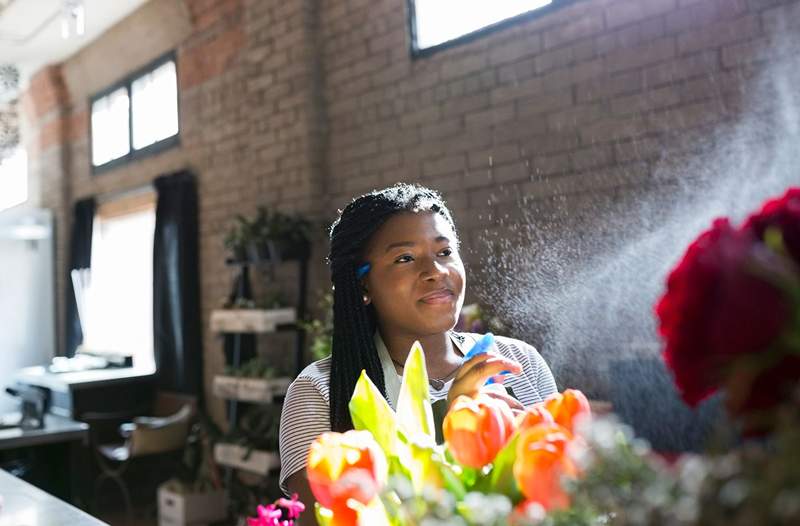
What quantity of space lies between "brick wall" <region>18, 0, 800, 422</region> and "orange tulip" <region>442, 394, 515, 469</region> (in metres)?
2.51

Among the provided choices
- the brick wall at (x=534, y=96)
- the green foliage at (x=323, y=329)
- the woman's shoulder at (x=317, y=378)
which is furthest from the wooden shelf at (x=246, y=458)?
the woman's shoulder at (x=317, y=378)

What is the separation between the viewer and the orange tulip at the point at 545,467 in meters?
0.50

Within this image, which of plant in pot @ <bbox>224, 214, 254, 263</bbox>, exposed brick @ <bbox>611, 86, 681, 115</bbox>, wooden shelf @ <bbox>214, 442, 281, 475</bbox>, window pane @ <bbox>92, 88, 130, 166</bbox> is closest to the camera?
exposed brick @ <bbox>611, 86, 681, 115</bbox>

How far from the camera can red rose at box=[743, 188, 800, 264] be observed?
420mm

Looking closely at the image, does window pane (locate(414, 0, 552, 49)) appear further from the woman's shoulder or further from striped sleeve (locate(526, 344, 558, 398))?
the woman's shoulder

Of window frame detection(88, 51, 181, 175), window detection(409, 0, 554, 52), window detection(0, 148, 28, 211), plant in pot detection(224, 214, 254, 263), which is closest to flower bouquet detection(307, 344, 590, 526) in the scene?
window detection(409, 0, 554, 52)

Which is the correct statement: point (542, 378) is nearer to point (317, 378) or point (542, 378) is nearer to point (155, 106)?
point (317, 378)

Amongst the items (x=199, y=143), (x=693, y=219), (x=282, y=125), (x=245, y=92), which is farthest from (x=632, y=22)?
(x=199, y=143)

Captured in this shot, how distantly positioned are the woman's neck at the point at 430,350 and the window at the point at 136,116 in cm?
514

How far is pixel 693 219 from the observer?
3031mm

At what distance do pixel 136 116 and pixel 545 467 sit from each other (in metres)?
6.86

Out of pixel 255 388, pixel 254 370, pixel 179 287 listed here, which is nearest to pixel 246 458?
pixel 255 388

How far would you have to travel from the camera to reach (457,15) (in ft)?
12.9

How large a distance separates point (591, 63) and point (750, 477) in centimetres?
313
